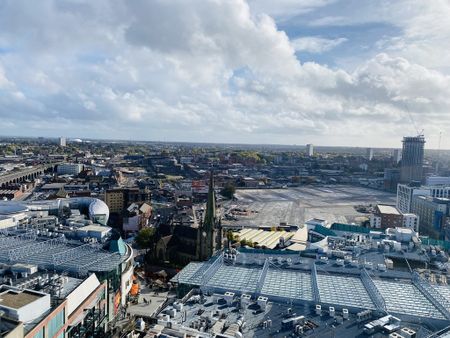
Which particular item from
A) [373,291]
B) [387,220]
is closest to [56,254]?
[373,291]

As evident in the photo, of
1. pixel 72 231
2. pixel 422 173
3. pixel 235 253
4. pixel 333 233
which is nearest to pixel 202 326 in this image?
pixel 235 253

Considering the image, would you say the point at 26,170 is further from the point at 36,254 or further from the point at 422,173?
the point at 422,173

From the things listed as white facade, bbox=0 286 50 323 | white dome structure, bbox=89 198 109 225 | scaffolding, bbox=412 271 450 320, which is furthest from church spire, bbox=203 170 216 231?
white facade, bbox=0 286 50 323

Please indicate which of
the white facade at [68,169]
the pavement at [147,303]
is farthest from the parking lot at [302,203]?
the white facade at [68,169]

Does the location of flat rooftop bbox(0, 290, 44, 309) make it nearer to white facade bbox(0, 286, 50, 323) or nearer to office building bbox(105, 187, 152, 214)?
white facade bbox(0, 286, 50, 323)

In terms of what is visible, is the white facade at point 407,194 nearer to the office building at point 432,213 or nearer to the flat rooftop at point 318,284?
the office building at point 432,213

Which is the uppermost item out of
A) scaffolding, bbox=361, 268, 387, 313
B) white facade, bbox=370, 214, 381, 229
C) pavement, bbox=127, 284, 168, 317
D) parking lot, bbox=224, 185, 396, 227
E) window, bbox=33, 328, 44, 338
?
scaffolding, bbox=361, 268, 387, 313

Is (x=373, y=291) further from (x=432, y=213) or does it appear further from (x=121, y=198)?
(x=121, y=198)
